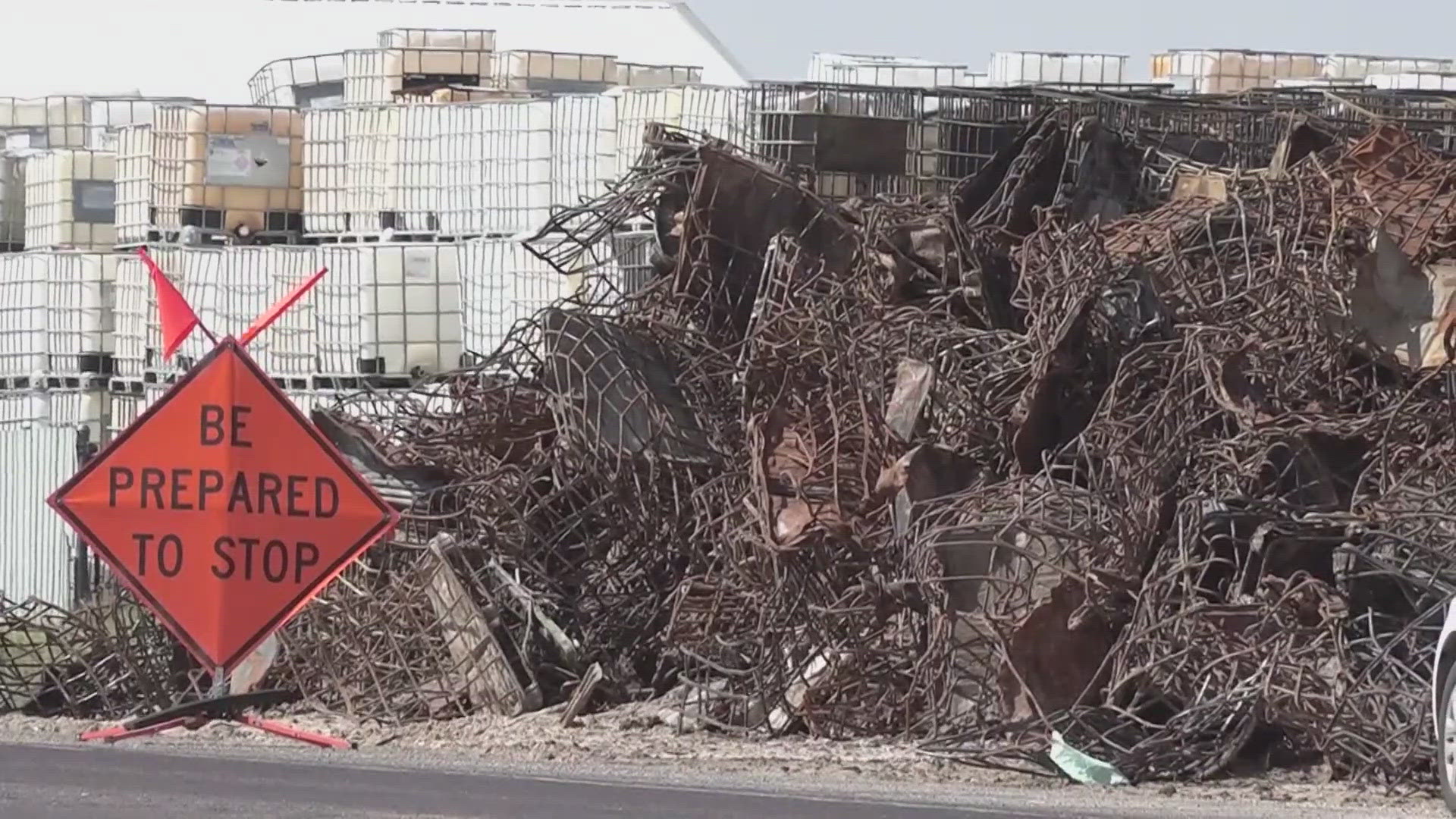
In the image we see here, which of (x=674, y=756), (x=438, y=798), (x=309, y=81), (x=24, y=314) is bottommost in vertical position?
(x=674, y=756)

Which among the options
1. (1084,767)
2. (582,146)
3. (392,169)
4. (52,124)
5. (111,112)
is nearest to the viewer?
(1084,767)

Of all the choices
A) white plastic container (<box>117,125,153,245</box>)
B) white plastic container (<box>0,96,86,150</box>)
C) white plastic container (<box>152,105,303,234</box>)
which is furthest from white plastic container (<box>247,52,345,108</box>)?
white plastic container (<box>152,105,303,234</box>)

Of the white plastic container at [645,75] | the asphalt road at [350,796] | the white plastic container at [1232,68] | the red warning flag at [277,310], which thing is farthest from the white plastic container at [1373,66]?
the asphalt road at [350,796]

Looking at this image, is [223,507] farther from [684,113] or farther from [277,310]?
[684,113]

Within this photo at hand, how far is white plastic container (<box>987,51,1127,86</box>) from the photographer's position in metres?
21.5

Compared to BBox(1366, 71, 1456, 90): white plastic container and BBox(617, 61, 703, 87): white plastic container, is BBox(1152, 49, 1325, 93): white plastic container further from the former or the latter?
BBox(617, 61, 703, 87): white plastic container

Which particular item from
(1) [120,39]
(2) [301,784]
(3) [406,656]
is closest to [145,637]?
(3) [406,656]

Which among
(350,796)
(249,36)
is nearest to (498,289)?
(350,796)

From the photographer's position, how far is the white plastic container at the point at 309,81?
24.9 m

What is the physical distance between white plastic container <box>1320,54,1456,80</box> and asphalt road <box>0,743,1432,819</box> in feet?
52.5

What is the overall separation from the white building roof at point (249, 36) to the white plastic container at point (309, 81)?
34.0 feet

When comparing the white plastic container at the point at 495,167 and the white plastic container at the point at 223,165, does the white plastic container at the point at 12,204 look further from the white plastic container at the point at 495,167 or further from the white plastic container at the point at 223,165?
the white plastic container at the point at 495,167

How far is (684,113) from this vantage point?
17.4 meters

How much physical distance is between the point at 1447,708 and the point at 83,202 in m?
15.3
